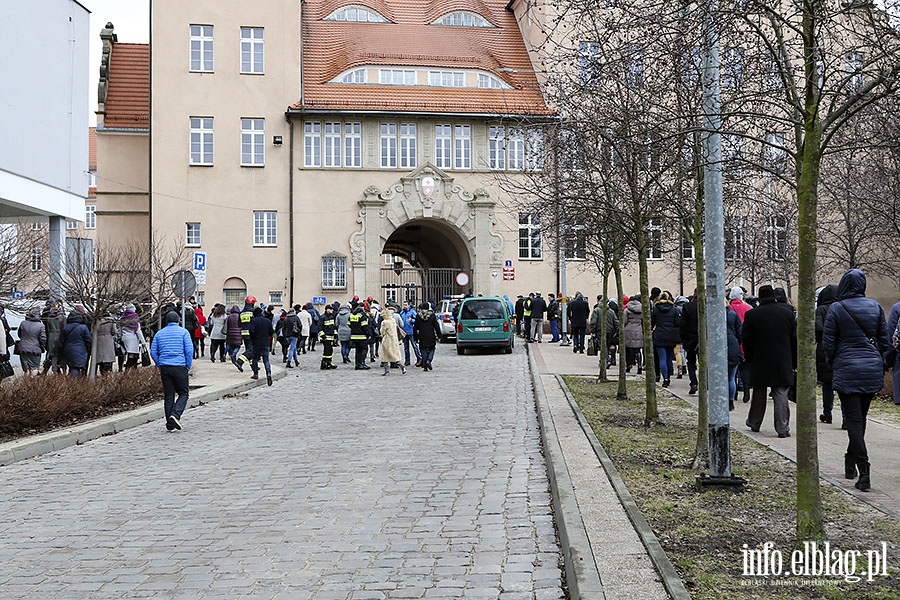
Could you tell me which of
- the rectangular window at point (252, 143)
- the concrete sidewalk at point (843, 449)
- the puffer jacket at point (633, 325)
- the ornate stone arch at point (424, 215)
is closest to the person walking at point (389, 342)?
the puffer jacket at point (633, 325)

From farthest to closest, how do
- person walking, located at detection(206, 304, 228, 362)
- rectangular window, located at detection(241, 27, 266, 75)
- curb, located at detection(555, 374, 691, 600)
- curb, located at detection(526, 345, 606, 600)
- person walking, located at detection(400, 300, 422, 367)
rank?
rectangular window, located at detection(241, 27, 266, 75) → person walking, located at detection(206, 304, 228, 362) → person walking, located at detection(400, 300, 422, 367) → curb, located at detection(526, 345, 606, 600) → curb, located at detection(555, 374, 691, 600)

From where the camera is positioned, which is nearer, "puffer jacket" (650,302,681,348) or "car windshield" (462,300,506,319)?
"puffer jacket" (650,302,681,348)

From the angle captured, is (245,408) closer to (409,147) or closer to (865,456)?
(865,456)

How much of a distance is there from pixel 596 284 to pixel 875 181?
852 inches

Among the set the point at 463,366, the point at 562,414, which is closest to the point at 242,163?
the point at 463,366

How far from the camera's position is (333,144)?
4609 centimetres

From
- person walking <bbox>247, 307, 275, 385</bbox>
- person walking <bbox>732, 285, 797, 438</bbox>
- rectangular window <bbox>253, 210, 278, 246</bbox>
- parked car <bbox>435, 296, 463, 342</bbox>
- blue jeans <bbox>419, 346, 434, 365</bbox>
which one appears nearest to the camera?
person walking <bbox>732, 285, 797, 438</bbox>

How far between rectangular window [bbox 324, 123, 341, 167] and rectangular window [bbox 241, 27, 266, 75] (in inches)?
166

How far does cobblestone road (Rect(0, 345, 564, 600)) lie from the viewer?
623cm

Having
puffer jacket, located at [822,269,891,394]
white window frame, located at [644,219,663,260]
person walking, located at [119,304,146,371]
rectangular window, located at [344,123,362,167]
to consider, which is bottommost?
person walking, located at [119,304,146,371]

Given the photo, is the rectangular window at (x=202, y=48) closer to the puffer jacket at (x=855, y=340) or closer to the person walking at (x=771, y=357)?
the person walking at (x=771, y=357)

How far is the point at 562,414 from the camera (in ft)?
46.0

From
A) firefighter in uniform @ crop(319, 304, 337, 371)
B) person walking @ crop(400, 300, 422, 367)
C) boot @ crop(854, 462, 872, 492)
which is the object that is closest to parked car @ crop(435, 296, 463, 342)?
person walking @ crop(400, 300, 422, 367)

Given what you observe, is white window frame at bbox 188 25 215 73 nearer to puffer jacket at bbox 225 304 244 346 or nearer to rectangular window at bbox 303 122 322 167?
rectangular window at bbox 303 122 322 167
